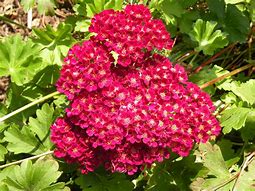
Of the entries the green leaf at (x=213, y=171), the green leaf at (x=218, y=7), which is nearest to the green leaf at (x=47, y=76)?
the green leaf at (x=213, y=171)

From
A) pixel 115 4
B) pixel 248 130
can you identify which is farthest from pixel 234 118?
pixel 115 4

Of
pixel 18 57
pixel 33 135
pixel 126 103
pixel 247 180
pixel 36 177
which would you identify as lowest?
pixel 247 180

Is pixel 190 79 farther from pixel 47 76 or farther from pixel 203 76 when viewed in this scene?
pixel 47 76

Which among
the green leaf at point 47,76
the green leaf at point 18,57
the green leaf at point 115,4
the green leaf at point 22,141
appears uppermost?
the green leaf at point 115,4

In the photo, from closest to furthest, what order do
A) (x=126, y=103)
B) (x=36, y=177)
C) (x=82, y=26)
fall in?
(x=126, y=103), (x=36, y=177), (x=82, y=26)

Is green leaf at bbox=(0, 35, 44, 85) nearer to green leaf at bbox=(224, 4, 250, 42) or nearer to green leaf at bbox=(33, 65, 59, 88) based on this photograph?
green leaf at bbox=(33, 65, 59, 88)

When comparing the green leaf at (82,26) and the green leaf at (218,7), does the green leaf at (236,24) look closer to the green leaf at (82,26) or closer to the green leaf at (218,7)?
the green leaf at (218,7)
